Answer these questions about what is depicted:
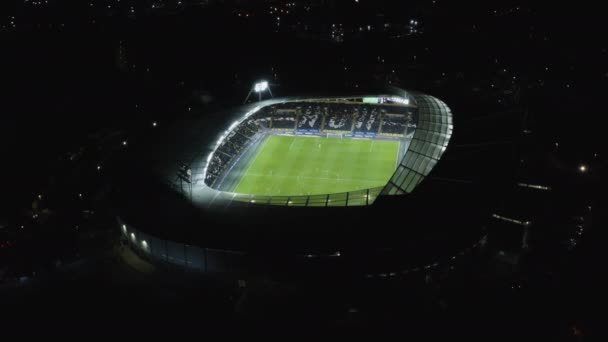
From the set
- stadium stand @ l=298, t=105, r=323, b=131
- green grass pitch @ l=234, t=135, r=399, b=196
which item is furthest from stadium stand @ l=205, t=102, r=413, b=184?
green grass pitch @ l=234, t=135, r=399, b=196

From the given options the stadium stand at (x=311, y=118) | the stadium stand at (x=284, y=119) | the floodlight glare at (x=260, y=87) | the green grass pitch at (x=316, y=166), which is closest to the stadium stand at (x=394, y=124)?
the green grass pitch at (x=316, y=166)

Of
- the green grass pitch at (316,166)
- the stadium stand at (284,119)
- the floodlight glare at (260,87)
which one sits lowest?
the green grass pitch at (316,166)

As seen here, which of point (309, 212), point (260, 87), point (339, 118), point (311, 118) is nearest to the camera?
point (309, 212)

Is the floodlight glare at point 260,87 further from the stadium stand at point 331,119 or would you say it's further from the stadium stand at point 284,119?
the stadium stand at point 284,119

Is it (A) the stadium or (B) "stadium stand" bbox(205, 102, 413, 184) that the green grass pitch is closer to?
(A) the stadium

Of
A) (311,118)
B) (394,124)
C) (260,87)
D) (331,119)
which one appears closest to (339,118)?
(331,119)

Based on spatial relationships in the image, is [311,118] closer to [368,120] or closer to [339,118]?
[339,118]

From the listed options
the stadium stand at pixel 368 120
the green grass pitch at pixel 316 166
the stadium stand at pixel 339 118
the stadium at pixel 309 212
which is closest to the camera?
the stadium at pixel 309 212

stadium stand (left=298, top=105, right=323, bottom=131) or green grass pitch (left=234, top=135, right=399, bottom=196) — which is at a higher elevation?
stadium stand (left=298, top=105, right=323, bottom=131)

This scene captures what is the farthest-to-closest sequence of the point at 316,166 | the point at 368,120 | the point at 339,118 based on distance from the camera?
1. the point at 339,118
2. the point at 368,120
3. the point at 316,166
